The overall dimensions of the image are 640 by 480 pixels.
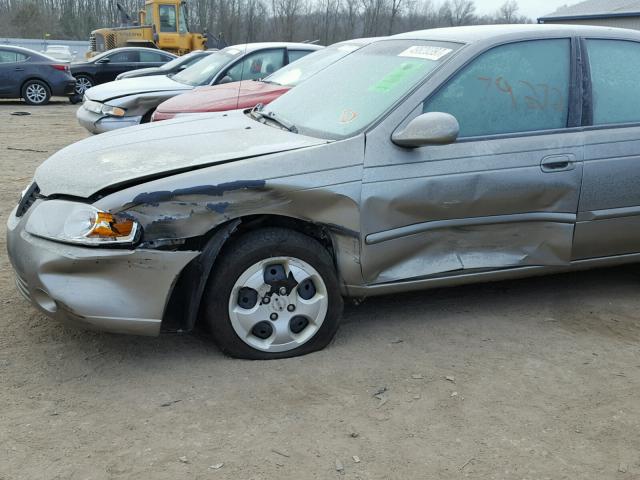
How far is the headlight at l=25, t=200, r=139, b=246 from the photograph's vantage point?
327 cm

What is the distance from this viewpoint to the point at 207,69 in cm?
1030

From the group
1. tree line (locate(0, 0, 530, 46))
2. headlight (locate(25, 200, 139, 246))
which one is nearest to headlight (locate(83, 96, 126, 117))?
headlight (locate(25, 200, 139, 246))

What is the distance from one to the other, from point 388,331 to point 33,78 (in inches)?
602

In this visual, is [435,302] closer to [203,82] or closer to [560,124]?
[560,124]

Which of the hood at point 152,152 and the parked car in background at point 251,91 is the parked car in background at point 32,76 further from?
the hood at point 152,152

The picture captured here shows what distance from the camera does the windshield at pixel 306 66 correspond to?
26.1ft

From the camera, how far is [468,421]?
315cm

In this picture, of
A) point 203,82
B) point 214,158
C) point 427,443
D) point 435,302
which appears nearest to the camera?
point 427,443

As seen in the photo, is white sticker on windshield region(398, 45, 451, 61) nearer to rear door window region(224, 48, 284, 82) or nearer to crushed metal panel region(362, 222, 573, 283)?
crushed metal panel region(362, 222, 573, 283)

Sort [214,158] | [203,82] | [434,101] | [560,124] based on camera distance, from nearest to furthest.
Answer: [214,158] → [434,101] → [560,124] → [203,82]

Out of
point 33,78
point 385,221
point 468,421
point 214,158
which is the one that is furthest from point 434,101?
point 33,78

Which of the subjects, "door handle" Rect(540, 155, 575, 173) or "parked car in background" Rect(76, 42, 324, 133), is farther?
"parked car in background" Rect(76, 42, 324, 133)

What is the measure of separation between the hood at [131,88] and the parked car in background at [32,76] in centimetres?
742

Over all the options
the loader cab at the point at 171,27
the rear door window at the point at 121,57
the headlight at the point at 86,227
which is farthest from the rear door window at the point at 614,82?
the loader cab at the point at 171,27
